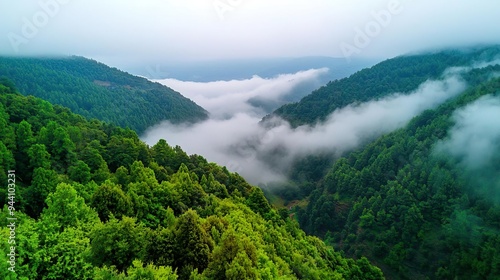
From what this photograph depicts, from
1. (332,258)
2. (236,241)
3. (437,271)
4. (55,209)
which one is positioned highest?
(55,209)

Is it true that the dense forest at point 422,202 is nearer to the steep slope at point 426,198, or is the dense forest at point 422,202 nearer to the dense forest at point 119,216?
the steep slope at point 426,198

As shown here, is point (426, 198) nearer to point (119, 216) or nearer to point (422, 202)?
point (422, 202)

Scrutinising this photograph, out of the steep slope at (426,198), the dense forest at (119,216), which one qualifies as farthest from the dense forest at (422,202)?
the dense forest at (119,216)

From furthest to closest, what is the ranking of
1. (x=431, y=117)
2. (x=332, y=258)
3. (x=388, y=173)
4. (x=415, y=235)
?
1. (x=431, y=117)
2. (x=388, y=173)
3. (x=415, y=235)
4. (x=332, y=258)

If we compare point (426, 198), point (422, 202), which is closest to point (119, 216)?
point (422, 202)

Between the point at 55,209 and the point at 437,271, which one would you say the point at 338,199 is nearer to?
the point at 437,271

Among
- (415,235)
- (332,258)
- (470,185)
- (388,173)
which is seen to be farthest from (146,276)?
(388,173)
